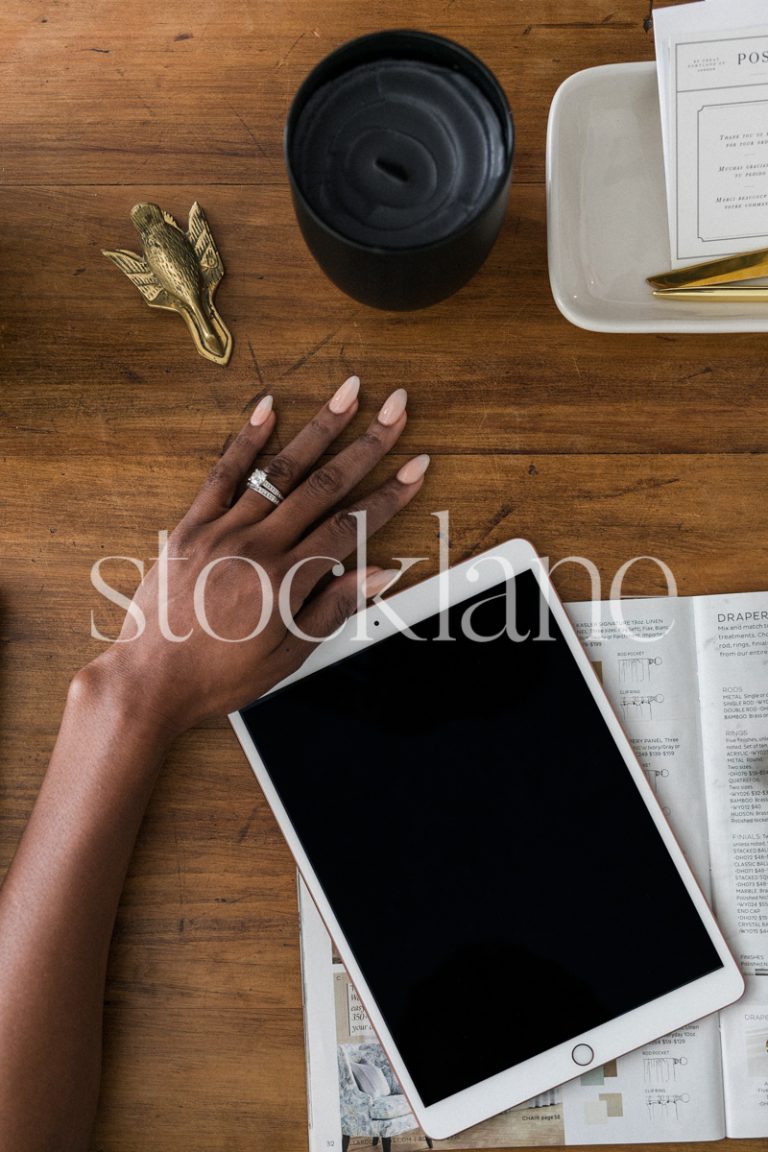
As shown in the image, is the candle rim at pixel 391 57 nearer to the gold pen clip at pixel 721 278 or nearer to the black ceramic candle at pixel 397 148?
the black ceramic candle at pixel 397 148

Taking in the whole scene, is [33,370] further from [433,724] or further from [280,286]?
[433,724]

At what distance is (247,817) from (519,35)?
612 millimetres

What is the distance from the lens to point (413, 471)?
2.17 feet

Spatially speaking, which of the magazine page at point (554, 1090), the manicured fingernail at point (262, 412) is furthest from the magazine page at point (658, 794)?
the manicured fingernail at point (262, 412)

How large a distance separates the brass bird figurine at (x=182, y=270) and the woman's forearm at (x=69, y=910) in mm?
260

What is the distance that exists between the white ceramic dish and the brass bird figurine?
0.25 meters

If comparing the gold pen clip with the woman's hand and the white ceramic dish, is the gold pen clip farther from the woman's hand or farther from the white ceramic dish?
the woman's hand

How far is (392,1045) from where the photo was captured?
638 mm

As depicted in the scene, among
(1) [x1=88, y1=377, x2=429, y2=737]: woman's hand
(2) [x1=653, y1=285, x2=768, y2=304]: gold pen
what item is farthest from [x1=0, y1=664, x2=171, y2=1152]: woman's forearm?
(2) [x1=653, y1=285, x2=768, y2=304]: gold pen

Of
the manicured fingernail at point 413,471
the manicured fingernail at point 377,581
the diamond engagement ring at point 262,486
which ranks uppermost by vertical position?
the manicured fingernail at point 413,471

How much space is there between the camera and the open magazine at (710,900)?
65 cm

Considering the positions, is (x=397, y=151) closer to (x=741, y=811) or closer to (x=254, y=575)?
(x=254, y=575)

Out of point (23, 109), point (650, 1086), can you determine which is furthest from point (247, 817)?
point (23, 109)

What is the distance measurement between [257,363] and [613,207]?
28 centimetres
